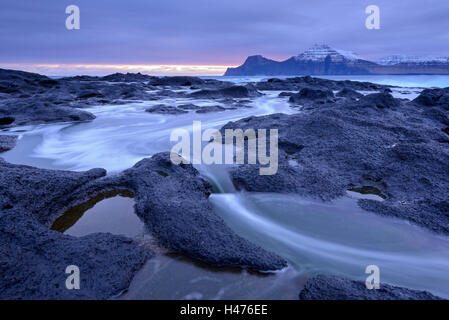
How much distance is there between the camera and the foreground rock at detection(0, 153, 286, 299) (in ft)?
7.40

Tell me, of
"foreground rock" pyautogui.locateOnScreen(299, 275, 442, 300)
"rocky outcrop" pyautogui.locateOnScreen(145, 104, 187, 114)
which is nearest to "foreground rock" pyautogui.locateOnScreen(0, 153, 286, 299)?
"foreground rock" pyautogui.locateOnScreen(299, 275, 442, 300)

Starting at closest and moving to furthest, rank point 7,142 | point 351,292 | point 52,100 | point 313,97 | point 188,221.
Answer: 1. point 351,292
2. point 188,221
3. point 7,142
4. point 52,100
5. point 313,97

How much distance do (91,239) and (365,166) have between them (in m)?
4.66

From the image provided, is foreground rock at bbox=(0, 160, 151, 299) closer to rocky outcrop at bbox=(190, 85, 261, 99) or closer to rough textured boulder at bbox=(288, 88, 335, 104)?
rough textured boulder at bbox=(288, 88, 335, 104)

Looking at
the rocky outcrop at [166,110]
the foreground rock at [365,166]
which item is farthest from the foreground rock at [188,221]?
the rocky outcrop at [166,110]

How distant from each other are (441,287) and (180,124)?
30.8 ft

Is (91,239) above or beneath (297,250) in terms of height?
above

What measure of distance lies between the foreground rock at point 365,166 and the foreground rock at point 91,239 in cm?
146

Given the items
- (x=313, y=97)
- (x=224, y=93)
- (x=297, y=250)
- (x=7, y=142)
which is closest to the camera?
(x=297, y=250)

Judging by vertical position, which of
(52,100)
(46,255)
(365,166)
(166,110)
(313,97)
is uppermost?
(313,97)

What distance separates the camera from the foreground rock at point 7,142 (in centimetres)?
671

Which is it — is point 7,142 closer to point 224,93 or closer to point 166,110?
point 166,110

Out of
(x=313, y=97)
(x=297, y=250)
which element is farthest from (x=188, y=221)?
(x=313, y=97)

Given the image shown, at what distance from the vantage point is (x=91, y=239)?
108 inches
